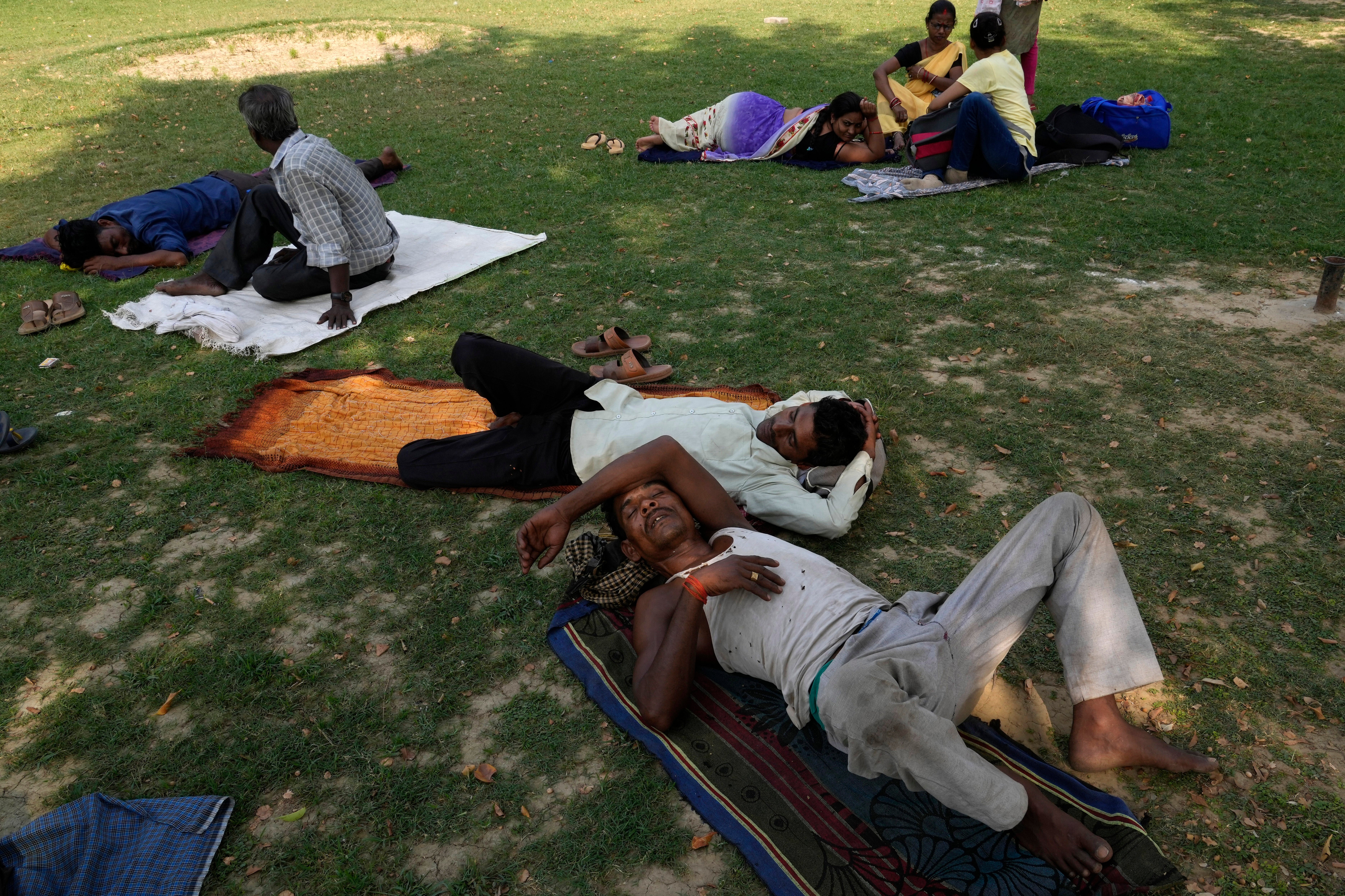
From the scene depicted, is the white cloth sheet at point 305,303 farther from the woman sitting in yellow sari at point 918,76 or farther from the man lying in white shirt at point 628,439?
the woman sitting in yellow sari at point 918,76

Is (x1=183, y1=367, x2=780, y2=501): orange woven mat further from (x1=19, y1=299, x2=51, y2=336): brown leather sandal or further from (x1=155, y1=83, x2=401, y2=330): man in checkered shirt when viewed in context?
(x1=19, y1=299, x2=51, y2=336): brown leather sandal

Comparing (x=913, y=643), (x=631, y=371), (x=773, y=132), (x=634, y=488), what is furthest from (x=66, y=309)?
(x=773, y=132)

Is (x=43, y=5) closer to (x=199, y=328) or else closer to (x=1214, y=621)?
(x=199, y=328)

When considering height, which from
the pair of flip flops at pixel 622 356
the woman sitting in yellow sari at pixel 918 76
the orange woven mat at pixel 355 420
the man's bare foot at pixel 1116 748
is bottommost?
the man's bare foot at pixel 1116 748

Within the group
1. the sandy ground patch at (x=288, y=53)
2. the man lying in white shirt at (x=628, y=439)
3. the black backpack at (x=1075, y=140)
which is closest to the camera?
the man lying in white shirt at (x=628, y=439)

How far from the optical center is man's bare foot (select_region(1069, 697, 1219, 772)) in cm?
281

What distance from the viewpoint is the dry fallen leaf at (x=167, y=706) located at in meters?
3.30

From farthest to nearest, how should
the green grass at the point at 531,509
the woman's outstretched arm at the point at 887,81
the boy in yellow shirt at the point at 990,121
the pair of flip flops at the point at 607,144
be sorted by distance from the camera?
the pair of flip flops at the point at 607,144 < the woman's outstretched arm at the point at 887,81 < the boy in yellow shirt at the point at 990,121 < the green grass at the point at 531,509

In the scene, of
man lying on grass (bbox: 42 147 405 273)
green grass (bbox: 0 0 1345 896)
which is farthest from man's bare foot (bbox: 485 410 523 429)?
man lying on grass (bbox: 42 147 405 273)

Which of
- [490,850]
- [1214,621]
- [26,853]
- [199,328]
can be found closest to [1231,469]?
[1214,621]

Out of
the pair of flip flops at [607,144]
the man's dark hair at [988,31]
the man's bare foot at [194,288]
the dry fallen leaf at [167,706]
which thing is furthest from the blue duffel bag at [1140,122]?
the dry fallen leaf at [167,706]

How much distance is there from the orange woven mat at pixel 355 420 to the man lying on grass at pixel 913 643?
1.50 metres

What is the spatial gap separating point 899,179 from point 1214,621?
245 inches

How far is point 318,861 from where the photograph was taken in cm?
275
